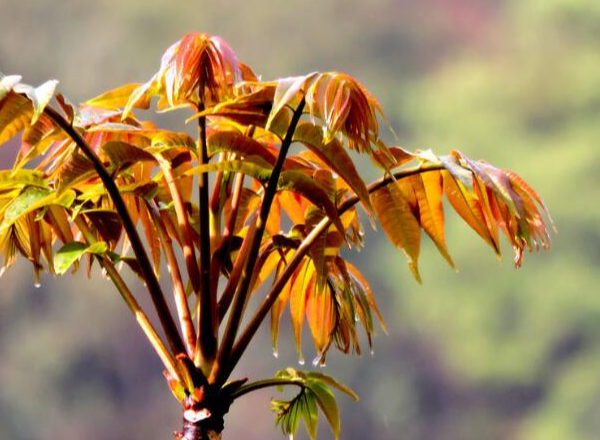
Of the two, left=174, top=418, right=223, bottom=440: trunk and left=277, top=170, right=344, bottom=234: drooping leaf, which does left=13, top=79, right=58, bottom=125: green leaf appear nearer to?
left=277, top=170, right=344, bottom=234: drooping leaf

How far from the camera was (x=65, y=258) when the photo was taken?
1.15 m

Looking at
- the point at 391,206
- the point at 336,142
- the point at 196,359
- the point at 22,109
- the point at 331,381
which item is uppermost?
the point at 22,109

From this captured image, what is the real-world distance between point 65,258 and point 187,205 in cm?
22

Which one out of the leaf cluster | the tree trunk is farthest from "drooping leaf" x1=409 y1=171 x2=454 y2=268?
the tree trunk

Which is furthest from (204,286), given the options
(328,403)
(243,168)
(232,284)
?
(328,403)

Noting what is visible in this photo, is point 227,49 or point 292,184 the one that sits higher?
point 227,49

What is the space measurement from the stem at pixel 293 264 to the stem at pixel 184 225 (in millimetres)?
99

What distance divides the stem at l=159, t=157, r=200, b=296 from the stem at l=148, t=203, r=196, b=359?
0.02 m

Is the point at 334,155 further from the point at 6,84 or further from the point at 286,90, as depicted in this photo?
the point at 6,84

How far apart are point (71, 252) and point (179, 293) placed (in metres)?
0.15

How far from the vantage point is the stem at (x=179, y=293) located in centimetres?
119

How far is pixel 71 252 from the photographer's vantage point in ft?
3.81

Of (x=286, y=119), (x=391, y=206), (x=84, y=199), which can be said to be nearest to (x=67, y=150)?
(x=84, y=199)

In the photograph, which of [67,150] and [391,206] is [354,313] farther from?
[67,150]
